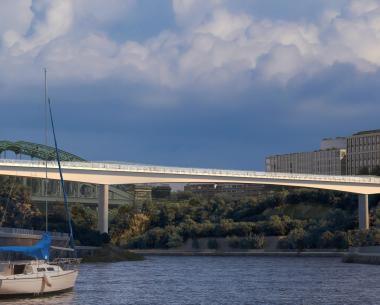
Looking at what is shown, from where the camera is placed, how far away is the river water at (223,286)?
56906 millimetres

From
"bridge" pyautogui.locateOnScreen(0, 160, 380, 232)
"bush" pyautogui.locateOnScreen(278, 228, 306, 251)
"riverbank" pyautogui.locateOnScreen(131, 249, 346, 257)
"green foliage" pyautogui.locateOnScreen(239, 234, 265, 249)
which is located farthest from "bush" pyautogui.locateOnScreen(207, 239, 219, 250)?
"bridge" pyautogui.locateOnScreen(0, 160, 380, 232)

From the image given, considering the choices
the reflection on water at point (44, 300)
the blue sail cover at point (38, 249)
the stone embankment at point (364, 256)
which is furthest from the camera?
the stone embankment at point (364, 256)

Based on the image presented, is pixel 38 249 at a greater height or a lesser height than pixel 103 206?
lesser

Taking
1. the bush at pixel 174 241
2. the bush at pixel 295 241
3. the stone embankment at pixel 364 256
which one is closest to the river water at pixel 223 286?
the stone embankment at pixel 364 256

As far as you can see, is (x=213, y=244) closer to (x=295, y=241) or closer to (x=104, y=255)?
(x=295, y=241)

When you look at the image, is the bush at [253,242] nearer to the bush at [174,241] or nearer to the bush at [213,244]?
the bush at [213,244]

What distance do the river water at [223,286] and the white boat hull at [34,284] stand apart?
1.93 ft

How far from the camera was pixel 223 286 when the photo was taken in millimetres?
68875

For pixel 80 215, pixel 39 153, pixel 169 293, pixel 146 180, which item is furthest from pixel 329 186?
pixel 169 293

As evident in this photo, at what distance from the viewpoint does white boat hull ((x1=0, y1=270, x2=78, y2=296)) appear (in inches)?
2141

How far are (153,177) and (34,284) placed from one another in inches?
2692

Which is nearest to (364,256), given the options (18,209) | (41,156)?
(18,209)

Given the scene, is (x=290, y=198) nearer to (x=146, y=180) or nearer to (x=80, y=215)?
(x=80, y=215)

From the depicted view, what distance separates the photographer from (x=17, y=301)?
54.3 meters
